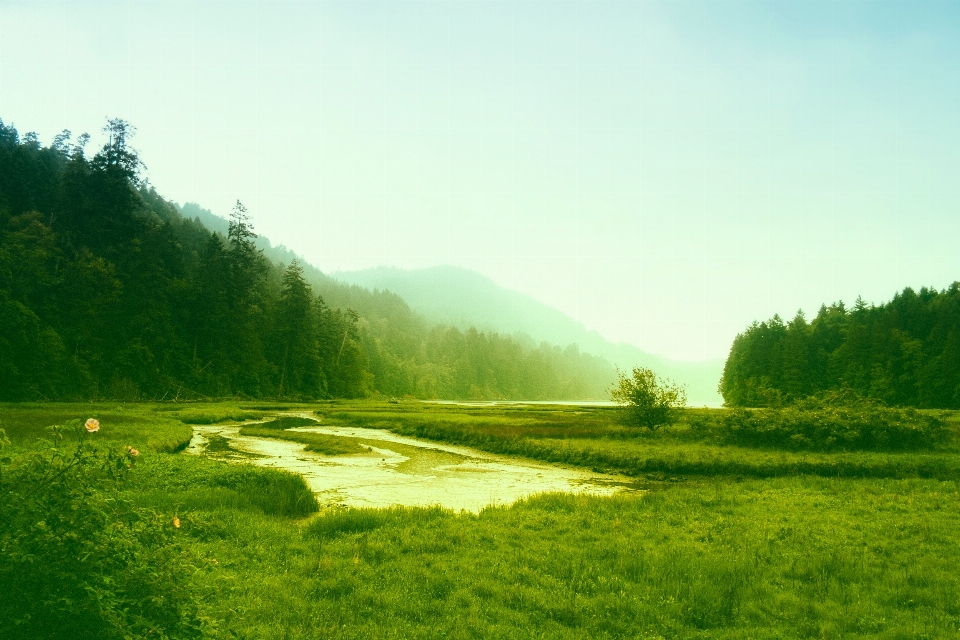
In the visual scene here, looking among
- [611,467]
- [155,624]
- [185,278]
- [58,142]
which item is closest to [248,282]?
[185,278]

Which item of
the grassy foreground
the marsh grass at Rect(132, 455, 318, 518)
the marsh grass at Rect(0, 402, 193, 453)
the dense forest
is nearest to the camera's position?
the grassy foreground

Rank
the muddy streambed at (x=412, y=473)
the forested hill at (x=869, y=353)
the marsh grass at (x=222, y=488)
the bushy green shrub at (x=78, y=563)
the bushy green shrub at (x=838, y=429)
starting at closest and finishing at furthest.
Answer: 1. the bushy green shrub at (x=78, y=563)
2. the marsh grass at (x=222, y=488)
3. the muddy streambed at (x=412, y=473)
4. the bushy green shrub at (x=838, y=429)
5. the forested hill at (x=869, y=353)

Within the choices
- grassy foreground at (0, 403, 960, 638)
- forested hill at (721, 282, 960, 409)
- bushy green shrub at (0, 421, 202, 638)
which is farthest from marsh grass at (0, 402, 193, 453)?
forested hill at (721, 282, 960, 409)

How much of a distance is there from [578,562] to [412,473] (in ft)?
59.5

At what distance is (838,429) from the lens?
36.2m

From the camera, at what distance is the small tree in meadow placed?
4716 centimetres

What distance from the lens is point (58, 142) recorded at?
127688 millimetres

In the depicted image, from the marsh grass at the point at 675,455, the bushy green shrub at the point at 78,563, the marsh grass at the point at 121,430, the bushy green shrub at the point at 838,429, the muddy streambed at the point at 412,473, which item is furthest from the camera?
the bushy green shrub at the point at 838,429

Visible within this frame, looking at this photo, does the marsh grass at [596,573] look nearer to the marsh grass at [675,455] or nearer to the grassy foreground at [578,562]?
the grassy foreground at [578,562]

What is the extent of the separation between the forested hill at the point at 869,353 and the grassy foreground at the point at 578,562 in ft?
251

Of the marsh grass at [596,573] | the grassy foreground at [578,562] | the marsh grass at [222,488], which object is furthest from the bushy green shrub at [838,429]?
the marsh grass at [222,488]

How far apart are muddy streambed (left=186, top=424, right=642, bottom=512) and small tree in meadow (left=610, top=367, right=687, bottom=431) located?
1555 cm

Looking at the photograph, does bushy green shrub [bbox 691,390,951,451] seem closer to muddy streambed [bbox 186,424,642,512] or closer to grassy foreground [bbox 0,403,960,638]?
grassy foreground [bbox 0,403,960,638]

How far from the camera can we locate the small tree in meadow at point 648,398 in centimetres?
4716
